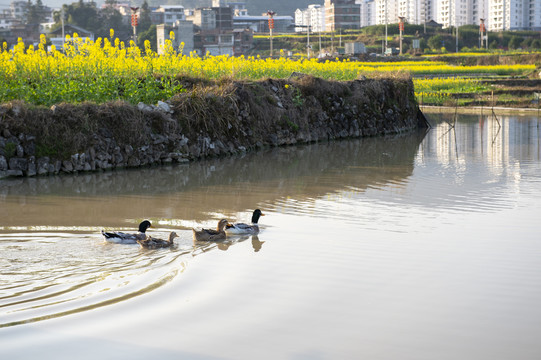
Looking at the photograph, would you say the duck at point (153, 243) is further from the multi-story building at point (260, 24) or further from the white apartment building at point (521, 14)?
the white apartment building at point (521, 14)

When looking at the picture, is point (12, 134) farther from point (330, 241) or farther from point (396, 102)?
point (396, 102)

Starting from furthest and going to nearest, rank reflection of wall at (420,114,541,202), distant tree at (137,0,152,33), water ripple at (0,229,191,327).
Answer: distant tree at (137,0,152,33) → reflection of wall at (420,114,541,202) → water ripple at (0,229,191,327)

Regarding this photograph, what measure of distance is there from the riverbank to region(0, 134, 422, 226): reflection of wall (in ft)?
1.50

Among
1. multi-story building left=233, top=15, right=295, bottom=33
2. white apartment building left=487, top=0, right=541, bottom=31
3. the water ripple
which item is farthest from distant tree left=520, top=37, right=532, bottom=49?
the water ripple

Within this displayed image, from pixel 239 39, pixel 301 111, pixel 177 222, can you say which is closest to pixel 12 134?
pixel 177 222

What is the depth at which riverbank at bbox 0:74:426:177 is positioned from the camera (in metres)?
12.4

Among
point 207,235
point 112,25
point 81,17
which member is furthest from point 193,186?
point 112,25

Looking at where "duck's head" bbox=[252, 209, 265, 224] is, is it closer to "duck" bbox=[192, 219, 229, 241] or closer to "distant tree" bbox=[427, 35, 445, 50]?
"duck" bbox=[192, 219, 229, 241]

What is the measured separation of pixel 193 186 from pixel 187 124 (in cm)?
316

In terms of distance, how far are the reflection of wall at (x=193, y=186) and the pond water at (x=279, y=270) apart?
5 cm

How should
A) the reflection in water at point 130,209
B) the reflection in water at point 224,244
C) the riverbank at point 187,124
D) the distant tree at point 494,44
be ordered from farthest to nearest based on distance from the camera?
1. the distant tree at point 494,44
2. the riverbank at point 187,124
3. the reflection in water at point 224,244
4. the reflection in water at point 130,209

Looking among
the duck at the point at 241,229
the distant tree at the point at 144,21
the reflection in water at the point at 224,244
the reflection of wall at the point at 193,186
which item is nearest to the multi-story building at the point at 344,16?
the distant tree at the point at 144,21

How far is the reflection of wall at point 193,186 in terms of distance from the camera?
931 centimetres

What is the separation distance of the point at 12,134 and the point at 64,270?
6537 mm
